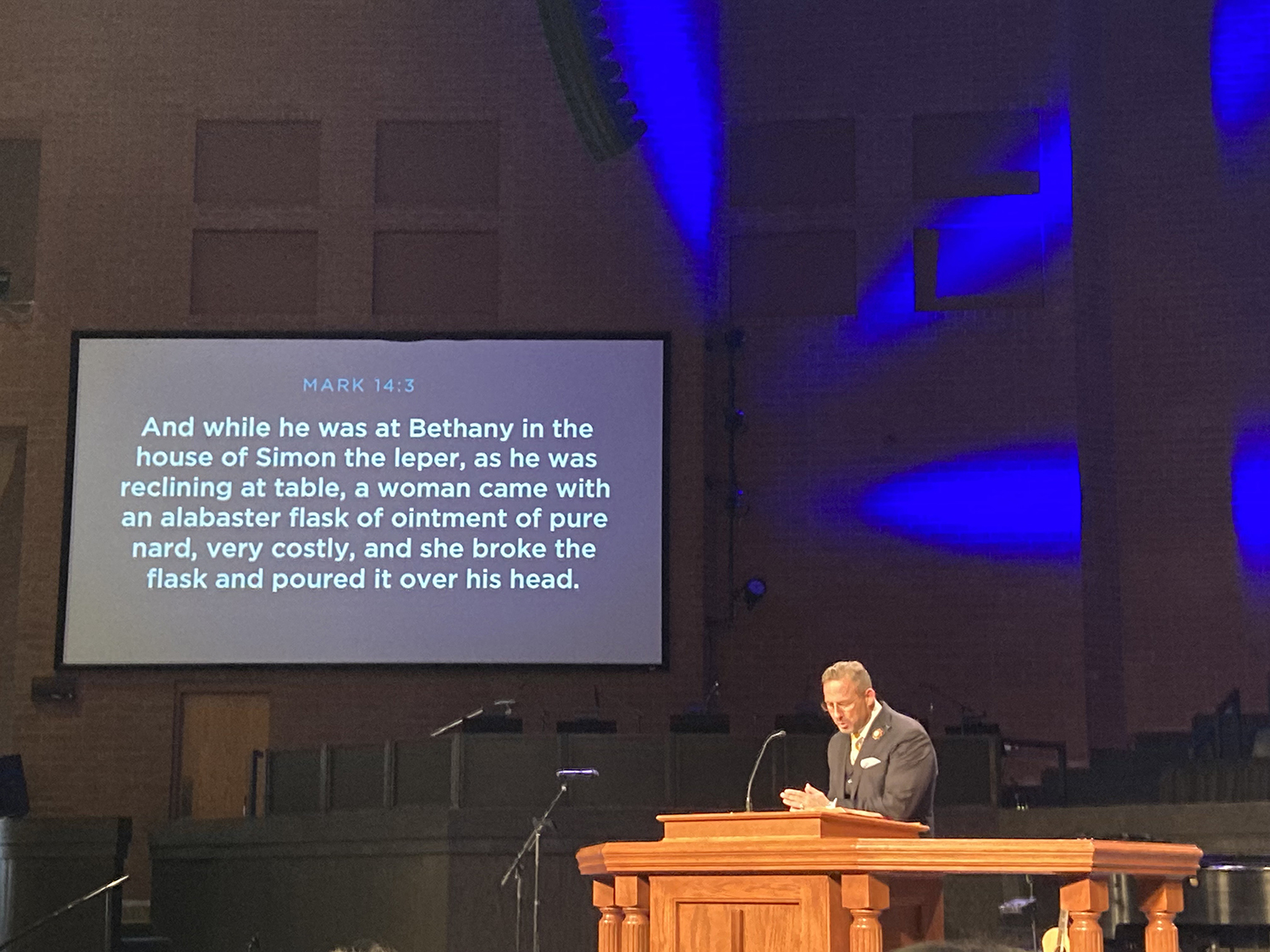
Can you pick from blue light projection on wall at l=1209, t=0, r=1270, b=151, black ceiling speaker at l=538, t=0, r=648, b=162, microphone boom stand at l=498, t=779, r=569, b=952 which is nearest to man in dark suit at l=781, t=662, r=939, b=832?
microphone boom stand at l=498, t=779, r=569, b=952

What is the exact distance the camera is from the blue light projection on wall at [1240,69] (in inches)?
581

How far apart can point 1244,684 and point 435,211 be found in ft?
26.6

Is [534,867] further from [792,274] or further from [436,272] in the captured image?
[792,274]

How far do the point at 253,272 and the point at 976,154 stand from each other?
21.4ft

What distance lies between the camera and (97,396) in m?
14.1

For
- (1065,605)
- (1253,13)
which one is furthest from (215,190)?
(1253,13)

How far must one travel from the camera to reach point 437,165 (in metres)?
15.0

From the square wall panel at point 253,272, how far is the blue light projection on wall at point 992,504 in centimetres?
534

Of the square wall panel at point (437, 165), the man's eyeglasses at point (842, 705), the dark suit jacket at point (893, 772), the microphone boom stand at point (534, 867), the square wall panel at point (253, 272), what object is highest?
the square wall panel at point (437, 165)

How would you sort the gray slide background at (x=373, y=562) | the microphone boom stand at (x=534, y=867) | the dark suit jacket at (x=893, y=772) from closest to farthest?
the dark suit jacket at (x=893, y=772) < the microphone boom stand at (x=534, y=867) < the gray slide background at (x=373, y=562)

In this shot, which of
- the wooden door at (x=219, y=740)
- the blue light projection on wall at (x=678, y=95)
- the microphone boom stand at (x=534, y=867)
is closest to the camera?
the microphone boom stand at (x=534, y=867)

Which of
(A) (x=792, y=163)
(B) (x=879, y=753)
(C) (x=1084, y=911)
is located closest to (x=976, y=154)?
(A) (x=792, y=163)

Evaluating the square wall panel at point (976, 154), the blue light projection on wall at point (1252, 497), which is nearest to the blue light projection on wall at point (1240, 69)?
the square wall panel at point (976, 154)

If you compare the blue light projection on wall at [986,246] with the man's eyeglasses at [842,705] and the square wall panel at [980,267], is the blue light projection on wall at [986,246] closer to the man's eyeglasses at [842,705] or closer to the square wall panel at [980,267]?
the square wall panel at [980,267]
